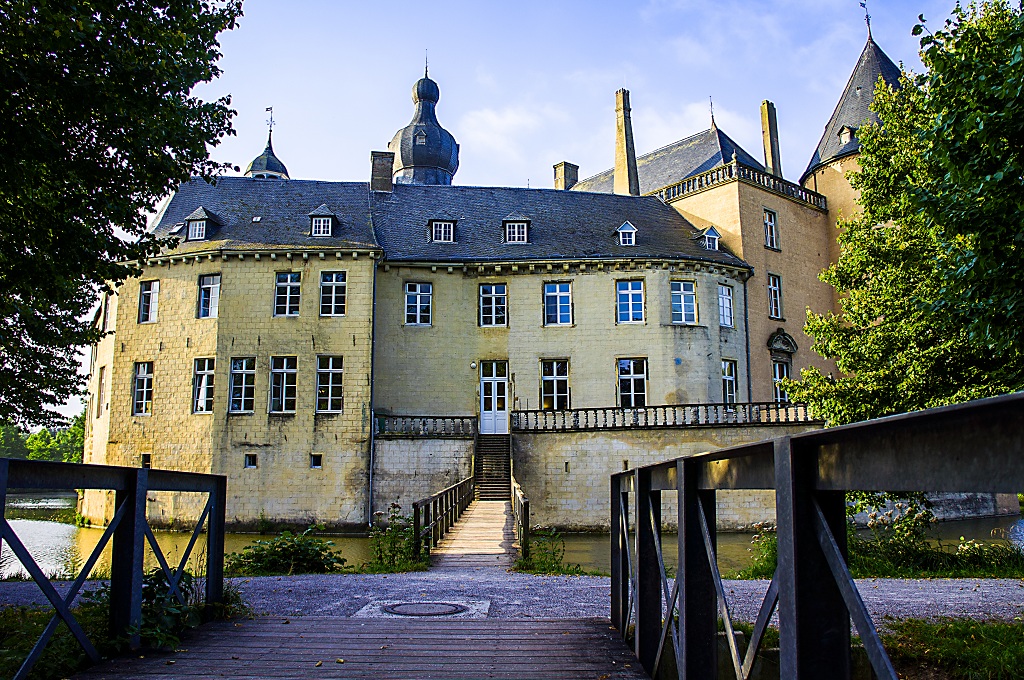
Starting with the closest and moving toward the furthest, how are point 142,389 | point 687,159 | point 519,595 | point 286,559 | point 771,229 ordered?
point 519,595
point 286,559
point 142,389
point 771,229
point 687,159

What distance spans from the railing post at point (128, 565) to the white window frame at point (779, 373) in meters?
26.5

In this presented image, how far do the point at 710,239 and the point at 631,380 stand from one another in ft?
20.3

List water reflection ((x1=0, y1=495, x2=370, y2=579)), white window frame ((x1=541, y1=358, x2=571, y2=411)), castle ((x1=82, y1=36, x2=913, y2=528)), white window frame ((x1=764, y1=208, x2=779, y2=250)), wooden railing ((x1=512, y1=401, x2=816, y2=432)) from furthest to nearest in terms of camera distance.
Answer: white window frame ((x1=764, y1=208, x2=779, y2=250)) < white window frame ((x1=541, y1=358, x2=571, y2=411)) < castle ((x1=82, y1=36, x2=913, y2=528)) < wooden railing ((x1=512, y1=401, x2=816, y2=432)) < water reflection ((x1=0, y1=495, x2=370, y2=579))

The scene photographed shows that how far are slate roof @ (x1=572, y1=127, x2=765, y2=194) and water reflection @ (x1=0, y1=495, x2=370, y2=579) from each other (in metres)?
19.8

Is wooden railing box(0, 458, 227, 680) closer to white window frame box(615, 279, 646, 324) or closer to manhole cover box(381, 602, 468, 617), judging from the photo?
manhole cover box(381, 602, 468, 617)

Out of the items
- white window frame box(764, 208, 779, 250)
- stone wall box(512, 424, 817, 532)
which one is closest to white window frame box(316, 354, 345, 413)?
stone wall box(512, 424, 817, 532)

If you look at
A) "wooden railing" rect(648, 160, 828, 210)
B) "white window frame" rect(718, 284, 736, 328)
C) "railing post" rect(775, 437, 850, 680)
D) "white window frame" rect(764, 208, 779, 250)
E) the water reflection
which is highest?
"wooden railing" rect(648, 160, 828, 210)

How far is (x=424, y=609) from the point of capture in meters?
7.66

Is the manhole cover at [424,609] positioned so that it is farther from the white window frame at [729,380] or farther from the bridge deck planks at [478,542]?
the white window frame at [729,380]

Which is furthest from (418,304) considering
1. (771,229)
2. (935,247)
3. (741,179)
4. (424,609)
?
(424,609)

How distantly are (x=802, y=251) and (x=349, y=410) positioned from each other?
18368mm

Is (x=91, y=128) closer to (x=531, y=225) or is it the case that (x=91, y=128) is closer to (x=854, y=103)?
(x=531, y=225)

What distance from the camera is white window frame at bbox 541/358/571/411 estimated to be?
91.9ft

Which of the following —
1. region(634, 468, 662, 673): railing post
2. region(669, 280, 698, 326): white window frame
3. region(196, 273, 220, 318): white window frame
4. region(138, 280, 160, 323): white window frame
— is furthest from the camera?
region(669, 280, 698, 326): white window frame
